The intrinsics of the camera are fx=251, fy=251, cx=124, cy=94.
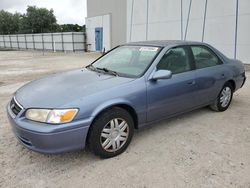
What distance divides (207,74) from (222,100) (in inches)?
34.4

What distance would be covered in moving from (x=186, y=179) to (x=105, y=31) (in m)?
21.9

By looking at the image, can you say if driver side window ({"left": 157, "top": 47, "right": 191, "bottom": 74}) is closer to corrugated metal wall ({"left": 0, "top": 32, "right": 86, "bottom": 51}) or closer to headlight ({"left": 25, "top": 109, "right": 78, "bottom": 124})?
headlight ({"left": 25, "top": 109, "right": 78, "bottom": 124})

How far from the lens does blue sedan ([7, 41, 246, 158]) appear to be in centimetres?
282

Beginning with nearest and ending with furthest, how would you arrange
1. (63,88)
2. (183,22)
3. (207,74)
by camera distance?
(63,88), (207,74), (183,22)

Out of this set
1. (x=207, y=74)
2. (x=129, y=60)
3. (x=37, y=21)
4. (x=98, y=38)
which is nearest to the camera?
(x=129, y=60)

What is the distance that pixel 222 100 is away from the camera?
4.98 metres

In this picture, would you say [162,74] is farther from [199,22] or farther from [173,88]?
[199,22]

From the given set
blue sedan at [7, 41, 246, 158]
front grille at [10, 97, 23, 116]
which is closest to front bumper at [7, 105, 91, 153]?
blue sedan at [7, 41, 246, 158]

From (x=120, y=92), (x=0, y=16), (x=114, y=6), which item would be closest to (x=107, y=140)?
(x=120, y=92)

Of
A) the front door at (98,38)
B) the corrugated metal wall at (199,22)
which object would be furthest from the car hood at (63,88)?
the front door at (98,38)

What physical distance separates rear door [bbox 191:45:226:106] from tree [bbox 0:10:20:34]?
59040mm

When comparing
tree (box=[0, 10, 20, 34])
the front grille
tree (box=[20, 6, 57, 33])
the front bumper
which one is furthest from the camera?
tree (box=[0, 10, 20, 34])

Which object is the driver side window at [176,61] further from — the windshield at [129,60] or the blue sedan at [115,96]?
the windshield at [129,60]

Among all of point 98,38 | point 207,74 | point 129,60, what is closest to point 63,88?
point 129,60
